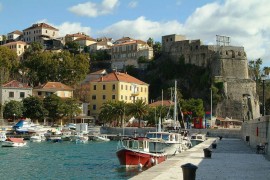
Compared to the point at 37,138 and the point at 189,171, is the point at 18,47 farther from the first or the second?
the point at 189,171

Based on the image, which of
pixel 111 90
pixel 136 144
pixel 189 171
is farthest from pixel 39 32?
pixel 189 171

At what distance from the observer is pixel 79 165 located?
36656 millimetres

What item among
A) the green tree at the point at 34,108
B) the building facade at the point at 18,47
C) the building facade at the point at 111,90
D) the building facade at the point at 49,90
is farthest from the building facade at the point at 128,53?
the green tree at the point at 34,108

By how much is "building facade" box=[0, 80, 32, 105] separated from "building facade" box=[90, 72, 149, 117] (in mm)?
14822

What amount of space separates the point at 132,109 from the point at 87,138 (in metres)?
14.0

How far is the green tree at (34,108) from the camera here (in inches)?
3324

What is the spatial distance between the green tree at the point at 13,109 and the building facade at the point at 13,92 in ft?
13.4

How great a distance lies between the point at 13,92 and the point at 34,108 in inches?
323

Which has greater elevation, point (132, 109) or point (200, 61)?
point (200, 61)

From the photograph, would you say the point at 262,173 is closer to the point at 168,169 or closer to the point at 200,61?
the point at 168,169

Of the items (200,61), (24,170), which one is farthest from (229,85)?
(24,170)

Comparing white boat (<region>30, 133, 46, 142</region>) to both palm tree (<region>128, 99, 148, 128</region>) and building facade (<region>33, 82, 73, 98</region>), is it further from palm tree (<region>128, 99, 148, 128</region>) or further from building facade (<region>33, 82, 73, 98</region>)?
building facade (<region>33, 82, 73, 98</region>)

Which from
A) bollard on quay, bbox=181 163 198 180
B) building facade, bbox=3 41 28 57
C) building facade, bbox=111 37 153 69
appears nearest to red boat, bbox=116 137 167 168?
bollard on quay, bbox=181 163 198 180

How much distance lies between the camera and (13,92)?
8962 cm
